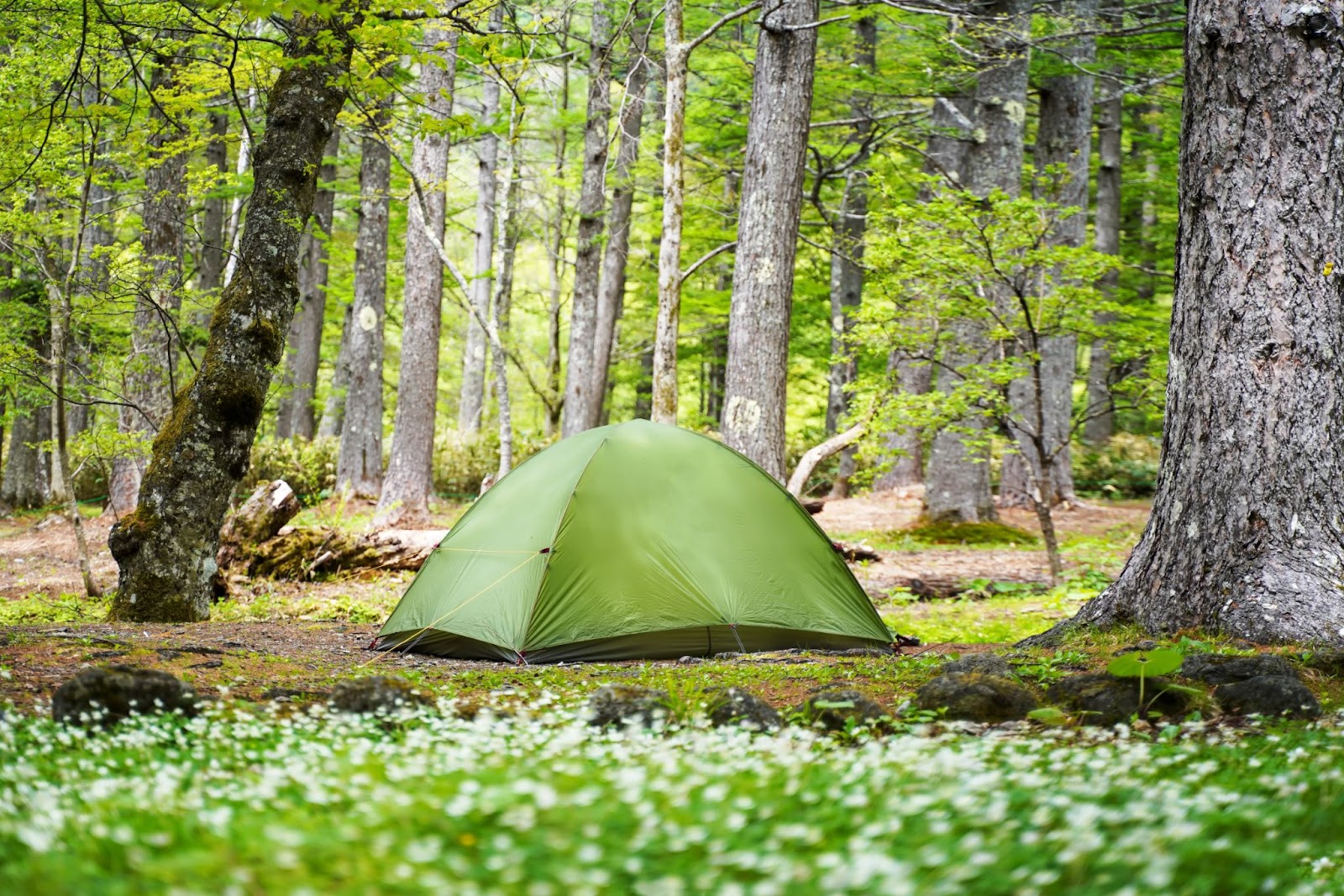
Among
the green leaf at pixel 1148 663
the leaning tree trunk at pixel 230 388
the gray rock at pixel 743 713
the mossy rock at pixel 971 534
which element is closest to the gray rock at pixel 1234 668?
the green leaf at pixel 1148 663

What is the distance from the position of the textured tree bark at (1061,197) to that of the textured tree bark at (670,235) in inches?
238

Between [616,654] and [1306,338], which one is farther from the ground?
[1306,338]

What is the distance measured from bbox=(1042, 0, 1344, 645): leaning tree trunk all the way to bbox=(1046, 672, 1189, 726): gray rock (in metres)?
1.15

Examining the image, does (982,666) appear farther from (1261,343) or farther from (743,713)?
(1261,343)

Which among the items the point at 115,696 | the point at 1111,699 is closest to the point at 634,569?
the point at 1111,699

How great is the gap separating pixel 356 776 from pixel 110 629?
14.4 ft

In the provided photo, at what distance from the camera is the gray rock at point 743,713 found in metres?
3.36

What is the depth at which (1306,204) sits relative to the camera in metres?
4.70

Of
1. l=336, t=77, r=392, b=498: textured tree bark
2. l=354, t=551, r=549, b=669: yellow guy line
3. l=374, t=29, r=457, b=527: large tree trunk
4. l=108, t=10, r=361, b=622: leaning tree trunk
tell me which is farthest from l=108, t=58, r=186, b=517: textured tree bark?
l=354, t=551, r=549, b=669: yellow guy line

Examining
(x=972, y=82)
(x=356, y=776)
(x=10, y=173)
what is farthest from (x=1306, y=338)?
(x=972, y=82)

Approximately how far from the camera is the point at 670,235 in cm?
992

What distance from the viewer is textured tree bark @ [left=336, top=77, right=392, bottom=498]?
15047mm

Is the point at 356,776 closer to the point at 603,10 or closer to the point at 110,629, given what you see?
the point at 110,629

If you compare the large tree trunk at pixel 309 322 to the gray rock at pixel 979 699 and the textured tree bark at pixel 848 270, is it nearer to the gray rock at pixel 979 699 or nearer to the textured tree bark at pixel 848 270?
the textured tree bark at pixel 848 270
